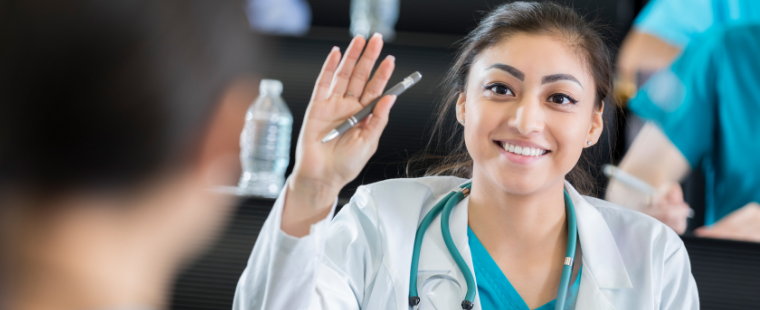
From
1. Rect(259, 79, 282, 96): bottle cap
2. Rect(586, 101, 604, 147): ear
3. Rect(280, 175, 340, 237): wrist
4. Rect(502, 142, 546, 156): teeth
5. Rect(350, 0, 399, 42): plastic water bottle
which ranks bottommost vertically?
Rect(280, 175, 340, 237): wrist

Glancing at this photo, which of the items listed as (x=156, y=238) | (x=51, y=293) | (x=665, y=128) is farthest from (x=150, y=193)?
(x=665, y=128)

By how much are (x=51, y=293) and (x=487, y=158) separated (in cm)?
187

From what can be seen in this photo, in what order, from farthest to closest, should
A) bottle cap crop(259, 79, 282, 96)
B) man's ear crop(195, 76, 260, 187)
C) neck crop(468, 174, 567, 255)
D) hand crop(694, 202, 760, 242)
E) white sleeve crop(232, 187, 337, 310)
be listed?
man's ear crop(195, 76, 260, 187) < bottle cap crop(259, 79, 282, 96) < hand crop(694, 202, 760, 242) < neck crop(468, 174, 567, 255) < white sleeve crop(232, 187, 337, 310)

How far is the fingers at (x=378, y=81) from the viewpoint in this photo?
848mm

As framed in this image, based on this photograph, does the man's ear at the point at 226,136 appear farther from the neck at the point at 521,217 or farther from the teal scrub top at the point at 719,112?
the teal scrub top at the point at 719,112

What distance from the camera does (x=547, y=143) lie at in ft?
3.17

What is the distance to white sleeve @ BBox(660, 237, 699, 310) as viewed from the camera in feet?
3.28

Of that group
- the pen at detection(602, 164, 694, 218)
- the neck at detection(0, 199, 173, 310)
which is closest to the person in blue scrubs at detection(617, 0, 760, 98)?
the pen at detection(602, 164, 694, 218)

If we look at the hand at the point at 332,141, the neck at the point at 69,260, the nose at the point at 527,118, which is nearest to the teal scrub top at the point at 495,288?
the nose at the point at 527,118

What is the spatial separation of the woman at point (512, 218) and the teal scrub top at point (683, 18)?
698 mm

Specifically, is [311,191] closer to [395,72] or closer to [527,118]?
[527,118]

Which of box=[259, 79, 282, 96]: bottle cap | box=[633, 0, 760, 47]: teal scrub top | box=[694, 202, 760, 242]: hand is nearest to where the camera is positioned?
box=[694, 202, 760, 242]: hand

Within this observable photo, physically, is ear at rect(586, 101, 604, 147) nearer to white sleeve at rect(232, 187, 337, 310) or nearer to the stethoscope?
the stethoscope

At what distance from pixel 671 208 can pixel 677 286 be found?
0.56m
